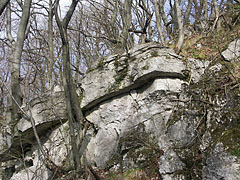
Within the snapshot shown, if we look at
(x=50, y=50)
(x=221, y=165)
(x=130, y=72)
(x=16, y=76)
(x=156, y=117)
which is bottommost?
(x=221, y=165)

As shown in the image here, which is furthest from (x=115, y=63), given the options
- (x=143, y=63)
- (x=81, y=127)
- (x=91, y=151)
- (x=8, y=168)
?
(x=8, y=168)

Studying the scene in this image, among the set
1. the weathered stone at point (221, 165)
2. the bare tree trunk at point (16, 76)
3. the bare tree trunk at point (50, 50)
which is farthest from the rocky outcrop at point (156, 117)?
the bare tree trunk at point (50, 50)

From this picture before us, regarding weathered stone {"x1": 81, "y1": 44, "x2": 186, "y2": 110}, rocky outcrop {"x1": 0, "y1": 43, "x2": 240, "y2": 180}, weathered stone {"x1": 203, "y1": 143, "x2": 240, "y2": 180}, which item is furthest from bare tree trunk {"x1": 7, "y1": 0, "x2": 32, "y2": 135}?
weathered stone {"x1": 203, "y1": 143, "x2": 240, "y2": 180}

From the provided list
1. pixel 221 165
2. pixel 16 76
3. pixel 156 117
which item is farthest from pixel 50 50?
pixel 221 165

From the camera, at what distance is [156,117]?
525 centimetres

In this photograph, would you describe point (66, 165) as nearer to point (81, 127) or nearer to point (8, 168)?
point (81, 127)

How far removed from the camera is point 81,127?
5.67 meters

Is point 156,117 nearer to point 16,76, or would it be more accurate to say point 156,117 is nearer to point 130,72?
point 130,72

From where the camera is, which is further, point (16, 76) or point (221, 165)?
point (16, 76)

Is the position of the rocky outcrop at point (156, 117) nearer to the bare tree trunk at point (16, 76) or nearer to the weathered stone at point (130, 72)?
the weathered stone at point (130, 72)

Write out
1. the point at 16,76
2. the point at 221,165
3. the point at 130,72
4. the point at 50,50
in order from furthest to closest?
the point at 50,50 < the point at 16,76 < the point at 130,72 < the point at 221,165

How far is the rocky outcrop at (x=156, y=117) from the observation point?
320 cm

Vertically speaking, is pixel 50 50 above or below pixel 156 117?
above

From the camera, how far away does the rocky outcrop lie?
3201mm
